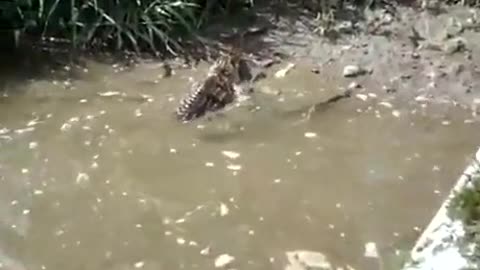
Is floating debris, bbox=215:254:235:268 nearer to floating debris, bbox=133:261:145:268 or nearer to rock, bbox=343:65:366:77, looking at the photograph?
floating debris, bbox=133:261:145:268

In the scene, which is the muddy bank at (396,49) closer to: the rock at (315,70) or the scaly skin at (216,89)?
the rock at (315,70)

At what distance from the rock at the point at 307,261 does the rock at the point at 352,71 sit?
1463mm

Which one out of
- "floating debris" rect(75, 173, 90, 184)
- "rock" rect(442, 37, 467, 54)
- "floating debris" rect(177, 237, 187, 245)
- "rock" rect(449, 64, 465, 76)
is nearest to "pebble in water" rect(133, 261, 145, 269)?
"floating debris" rect(177, 237, 187, 245)

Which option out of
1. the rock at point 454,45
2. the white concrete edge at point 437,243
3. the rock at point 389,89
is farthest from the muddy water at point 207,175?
the rock at point 454,45

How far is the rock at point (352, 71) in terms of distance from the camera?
516 cm

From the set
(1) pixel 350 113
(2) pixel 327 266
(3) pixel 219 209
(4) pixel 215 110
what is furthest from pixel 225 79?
(2) pixel 327 266

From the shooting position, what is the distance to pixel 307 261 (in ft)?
12.5

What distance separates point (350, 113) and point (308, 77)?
1.28 feet

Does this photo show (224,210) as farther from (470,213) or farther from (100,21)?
(100,21)

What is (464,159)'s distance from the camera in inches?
175

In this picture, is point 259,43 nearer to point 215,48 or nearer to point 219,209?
point 215,48

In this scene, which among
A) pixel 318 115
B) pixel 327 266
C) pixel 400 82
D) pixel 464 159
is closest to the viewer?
pixel 327 266

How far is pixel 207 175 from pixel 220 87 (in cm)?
68

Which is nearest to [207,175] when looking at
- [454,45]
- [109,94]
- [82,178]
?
[82,178]
